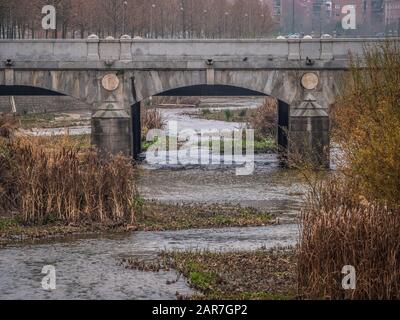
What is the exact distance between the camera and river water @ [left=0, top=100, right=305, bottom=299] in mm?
29906

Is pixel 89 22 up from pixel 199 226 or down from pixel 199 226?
up

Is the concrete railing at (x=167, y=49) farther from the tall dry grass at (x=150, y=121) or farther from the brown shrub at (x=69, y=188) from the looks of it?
the brown shrub at (x=69, y=188)

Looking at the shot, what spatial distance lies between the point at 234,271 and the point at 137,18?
250 ft

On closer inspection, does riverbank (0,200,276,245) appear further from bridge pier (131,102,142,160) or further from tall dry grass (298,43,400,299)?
bridge pier (131,102,142,160)

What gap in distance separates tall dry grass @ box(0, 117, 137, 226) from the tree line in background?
45727mm

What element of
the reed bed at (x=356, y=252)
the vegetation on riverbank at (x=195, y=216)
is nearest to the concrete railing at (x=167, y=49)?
the vegetation on riverbank at (x=195, y=216)

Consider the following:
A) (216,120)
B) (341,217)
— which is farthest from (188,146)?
(341,217)

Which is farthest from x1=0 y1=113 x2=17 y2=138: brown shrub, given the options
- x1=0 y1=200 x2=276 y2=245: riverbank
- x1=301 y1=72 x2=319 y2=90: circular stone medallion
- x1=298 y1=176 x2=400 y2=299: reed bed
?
x1=298 y1=176 x2=400 y2=299: reed bed

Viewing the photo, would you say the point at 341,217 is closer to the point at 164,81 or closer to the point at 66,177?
the point at 66,177

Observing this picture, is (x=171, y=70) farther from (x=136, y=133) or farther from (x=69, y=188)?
(x=69, y=188)

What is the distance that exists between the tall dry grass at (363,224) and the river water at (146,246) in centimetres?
473

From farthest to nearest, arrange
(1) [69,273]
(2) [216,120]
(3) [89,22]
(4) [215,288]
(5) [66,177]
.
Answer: (3) [89,22] < (2) [216,120] < (5) [66,177] < (1) [69,273] < (4) [215,288]

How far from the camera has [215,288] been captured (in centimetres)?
2928

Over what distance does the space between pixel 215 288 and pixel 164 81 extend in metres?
33.4
